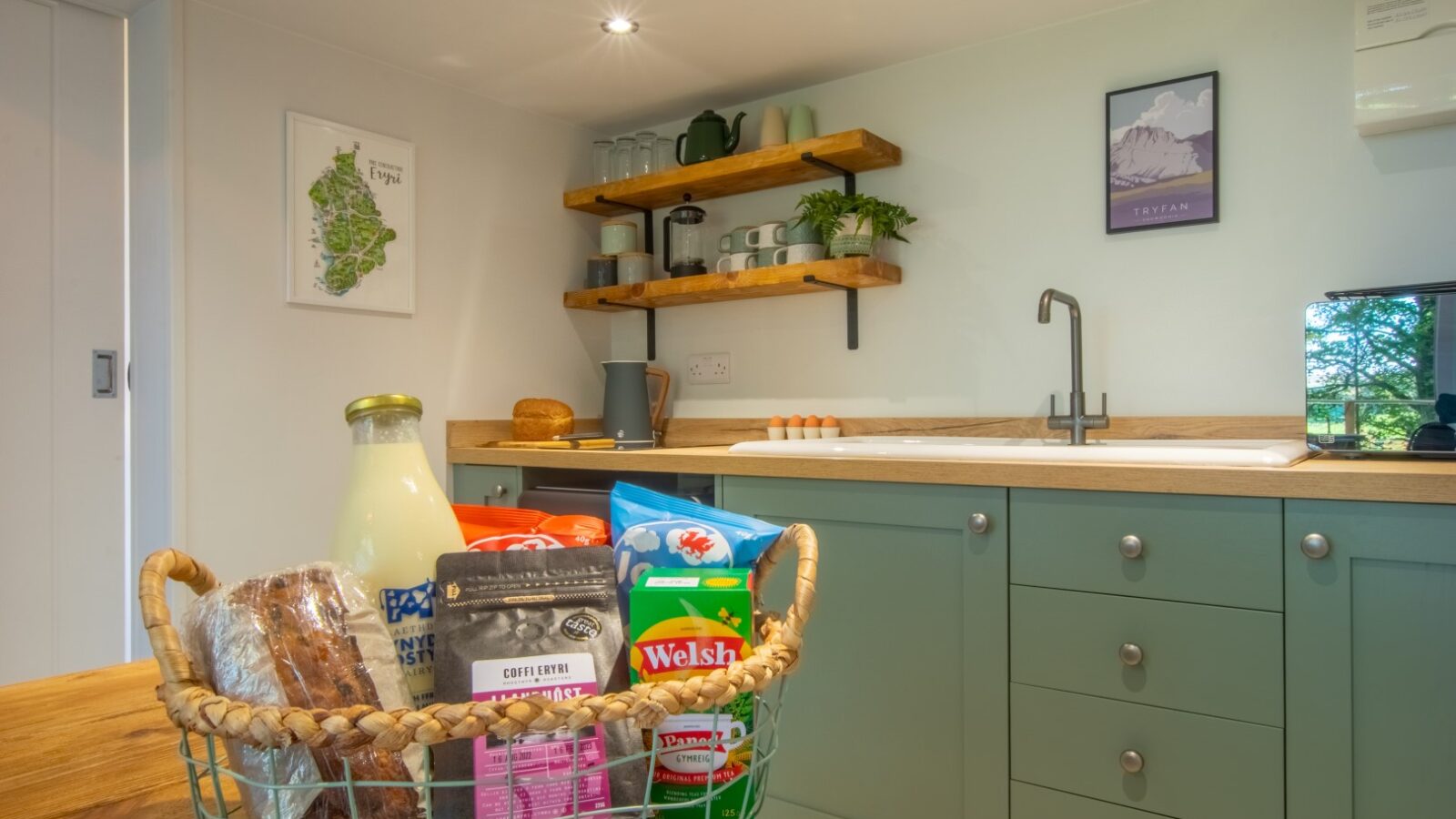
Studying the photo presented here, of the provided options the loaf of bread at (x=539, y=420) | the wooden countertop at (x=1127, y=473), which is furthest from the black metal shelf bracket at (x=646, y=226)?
the wooden countertop at (x=1127, y=473)

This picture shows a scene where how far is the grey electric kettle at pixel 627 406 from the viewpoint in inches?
106

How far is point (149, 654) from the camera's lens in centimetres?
204

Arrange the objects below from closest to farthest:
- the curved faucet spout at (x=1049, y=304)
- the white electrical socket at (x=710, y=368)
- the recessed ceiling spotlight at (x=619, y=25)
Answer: the curved faucet spout at (x=1049, y=304) → the recessed ceiling spotlight at (x=619, y=25) → the white electrical socket at (x=710, y=368)

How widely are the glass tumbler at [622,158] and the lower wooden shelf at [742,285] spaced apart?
350 mm

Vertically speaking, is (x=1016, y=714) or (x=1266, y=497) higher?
Result: (x=1266, y=497)

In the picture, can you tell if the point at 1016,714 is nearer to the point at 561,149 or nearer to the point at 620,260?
the point at 620,260

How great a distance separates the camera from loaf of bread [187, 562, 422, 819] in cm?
44

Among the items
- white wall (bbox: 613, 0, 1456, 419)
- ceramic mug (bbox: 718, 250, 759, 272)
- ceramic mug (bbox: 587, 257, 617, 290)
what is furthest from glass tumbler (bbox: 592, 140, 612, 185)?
ceramic mug (bbox: 718, 250, 759, 272)

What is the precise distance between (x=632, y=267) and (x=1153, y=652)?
1881 mm

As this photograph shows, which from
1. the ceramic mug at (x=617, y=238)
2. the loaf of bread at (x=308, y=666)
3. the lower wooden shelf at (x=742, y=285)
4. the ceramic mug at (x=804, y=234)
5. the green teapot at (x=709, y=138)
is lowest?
the loaf of bread at (x=308, y=666)

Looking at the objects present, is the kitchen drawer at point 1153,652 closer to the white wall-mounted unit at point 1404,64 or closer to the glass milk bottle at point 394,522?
the white wall-mounted unit at point 1404,64

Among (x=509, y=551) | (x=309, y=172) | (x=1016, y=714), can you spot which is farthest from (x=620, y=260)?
(x=509, y=551)

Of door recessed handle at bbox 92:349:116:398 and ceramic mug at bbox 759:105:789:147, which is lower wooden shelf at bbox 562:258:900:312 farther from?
door recessed handle at bbox 92:349:116:398

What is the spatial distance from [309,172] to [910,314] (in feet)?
5.18
